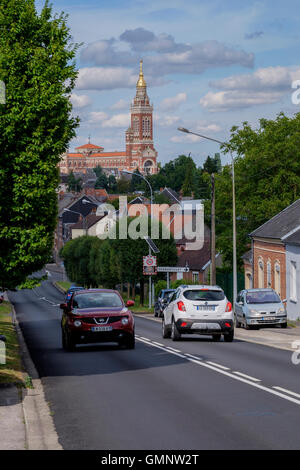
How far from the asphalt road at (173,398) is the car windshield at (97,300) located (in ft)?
4.12

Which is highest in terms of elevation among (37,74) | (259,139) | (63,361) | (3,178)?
(259,139)

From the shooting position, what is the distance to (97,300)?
22234 millimetres

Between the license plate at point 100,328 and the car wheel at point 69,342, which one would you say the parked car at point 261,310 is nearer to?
the car wheel at point 69,342

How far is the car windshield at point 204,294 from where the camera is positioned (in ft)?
79.2

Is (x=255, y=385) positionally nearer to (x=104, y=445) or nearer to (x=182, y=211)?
(x=104, y=445)

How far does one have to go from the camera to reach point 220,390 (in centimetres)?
1315

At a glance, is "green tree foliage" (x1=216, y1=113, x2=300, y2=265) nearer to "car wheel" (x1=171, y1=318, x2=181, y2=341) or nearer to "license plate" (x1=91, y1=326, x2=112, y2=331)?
"car wheel" (x1=171, y1=318, x2=181, y2=341)

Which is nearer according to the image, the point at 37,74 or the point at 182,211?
the point at 37,74

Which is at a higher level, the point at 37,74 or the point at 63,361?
the point at 37,74

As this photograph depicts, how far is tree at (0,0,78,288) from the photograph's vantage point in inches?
584

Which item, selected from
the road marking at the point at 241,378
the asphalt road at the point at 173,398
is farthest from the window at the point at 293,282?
the road marking at the point at 241,378

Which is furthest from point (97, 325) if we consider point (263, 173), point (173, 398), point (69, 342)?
point (263, 173)

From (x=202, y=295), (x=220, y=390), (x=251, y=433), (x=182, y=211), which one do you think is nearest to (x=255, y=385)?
(x=220, y=390)
